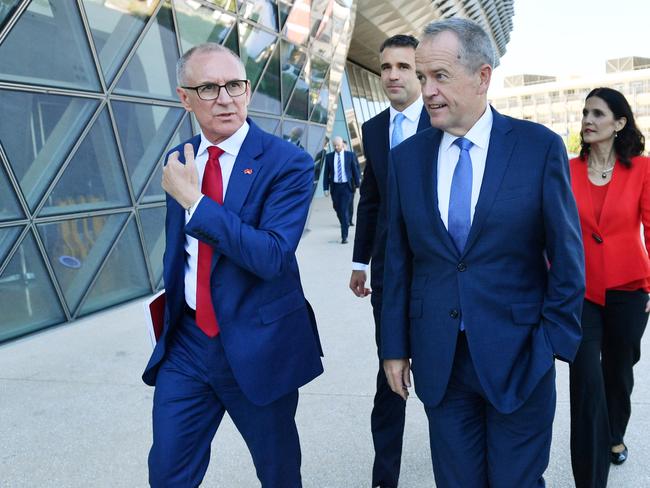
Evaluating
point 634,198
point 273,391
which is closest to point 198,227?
point 273,391

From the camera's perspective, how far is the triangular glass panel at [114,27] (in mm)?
6723

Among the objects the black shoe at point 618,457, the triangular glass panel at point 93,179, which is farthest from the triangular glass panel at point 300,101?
the black shoe at point 618,457

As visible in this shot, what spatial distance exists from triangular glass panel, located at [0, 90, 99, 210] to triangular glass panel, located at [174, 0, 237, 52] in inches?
84.6

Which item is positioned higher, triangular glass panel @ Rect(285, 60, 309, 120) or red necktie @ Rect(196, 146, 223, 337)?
triangular glass panel @ Rect(285, 60, 309, 120)

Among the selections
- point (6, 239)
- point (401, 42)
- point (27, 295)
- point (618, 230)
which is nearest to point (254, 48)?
point (6, 239)

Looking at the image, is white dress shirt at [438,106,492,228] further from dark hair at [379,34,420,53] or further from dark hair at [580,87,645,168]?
dark hair at [580,87,645,168]

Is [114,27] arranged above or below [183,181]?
above

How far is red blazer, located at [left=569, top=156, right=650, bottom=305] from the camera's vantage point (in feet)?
9.20

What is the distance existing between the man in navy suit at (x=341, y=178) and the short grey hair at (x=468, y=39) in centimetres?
945

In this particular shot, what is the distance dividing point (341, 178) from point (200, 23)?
423cm

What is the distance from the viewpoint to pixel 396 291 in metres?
2.14

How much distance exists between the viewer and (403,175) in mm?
2092

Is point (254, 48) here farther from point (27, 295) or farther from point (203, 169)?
point (203, 169)

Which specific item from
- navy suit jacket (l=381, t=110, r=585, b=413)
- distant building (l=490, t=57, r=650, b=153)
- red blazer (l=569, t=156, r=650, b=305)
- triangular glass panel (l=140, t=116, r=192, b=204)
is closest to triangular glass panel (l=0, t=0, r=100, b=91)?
triangular glass panel (l=140, t=116, r=192, b=204)
